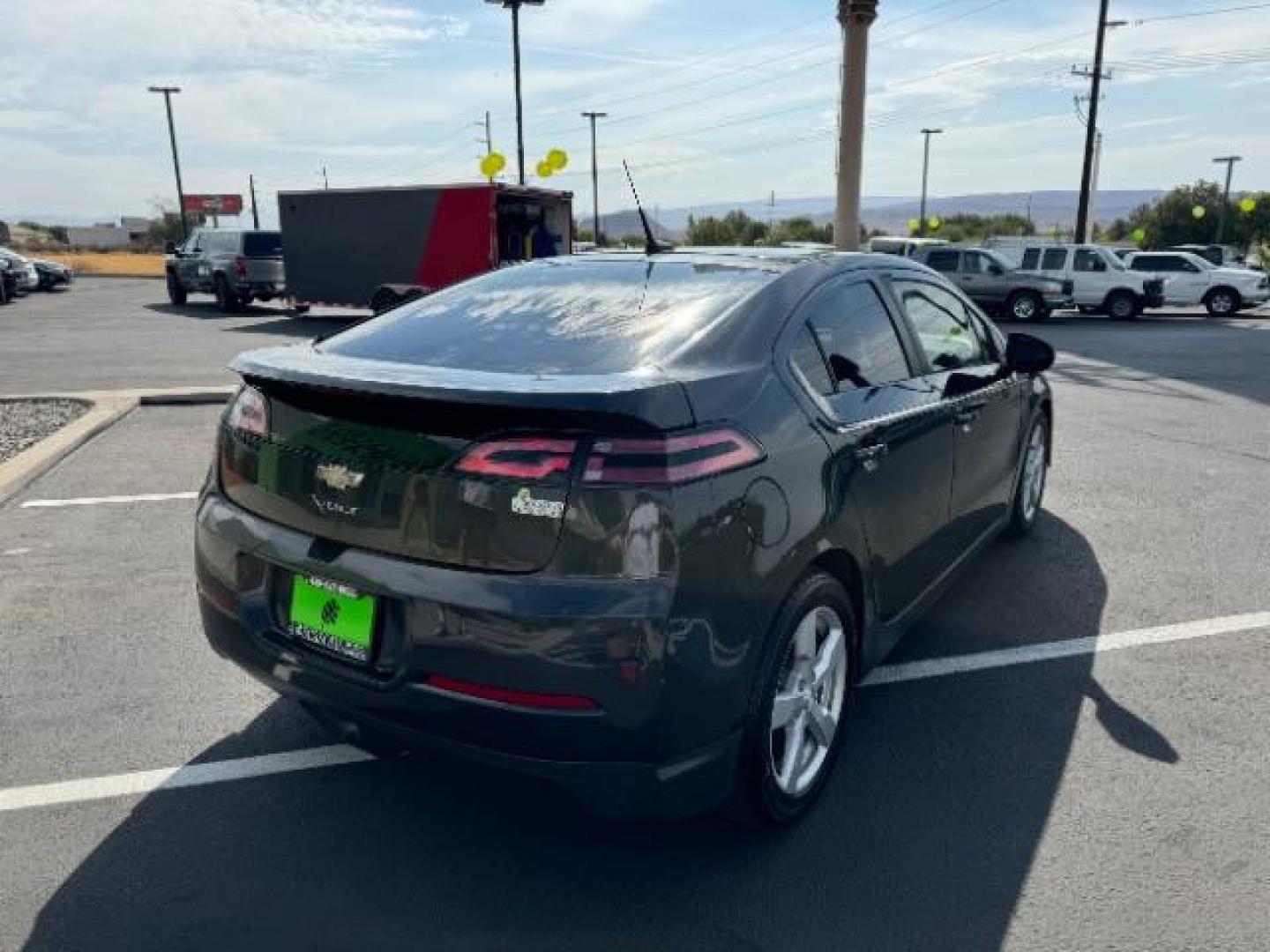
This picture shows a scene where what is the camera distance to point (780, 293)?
9.51ft

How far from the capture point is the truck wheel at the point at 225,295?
72.6 ft

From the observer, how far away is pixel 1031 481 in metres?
5.29

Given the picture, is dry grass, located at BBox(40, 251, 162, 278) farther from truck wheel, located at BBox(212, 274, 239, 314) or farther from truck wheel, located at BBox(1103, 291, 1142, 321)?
truck wheel, located at BBox(1103, 291, 1142, 321)

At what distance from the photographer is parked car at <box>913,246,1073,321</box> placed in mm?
22500

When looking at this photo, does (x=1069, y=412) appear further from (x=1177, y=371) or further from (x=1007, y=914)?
(x=1007, y=914)

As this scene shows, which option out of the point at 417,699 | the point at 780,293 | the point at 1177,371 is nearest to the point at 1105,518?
the point at 780,293

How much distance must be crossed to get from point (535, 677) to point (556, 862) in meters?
0.76

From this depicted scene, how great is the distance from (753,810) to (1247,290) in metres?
26.1

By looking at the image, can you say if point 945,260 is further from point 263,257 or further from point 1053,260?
point 263,257

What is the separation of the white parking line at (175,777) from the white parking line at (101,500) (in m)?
3.07

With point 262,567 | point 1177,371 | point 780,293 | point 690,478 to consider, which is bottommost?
point 1177,371

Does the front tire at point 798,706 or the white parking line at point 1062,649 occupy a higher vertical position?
the front tire at point 798,706

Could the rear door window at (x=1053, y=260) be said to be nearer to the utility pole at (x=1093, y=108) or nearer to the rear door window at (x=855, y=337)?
the utility pole at (x=1093, y=108)

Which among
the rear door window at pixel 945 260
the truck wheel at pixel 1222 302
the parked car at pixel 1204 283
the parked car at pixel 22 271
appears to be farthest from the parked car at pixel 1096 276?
the parked car at pixel 22 271
